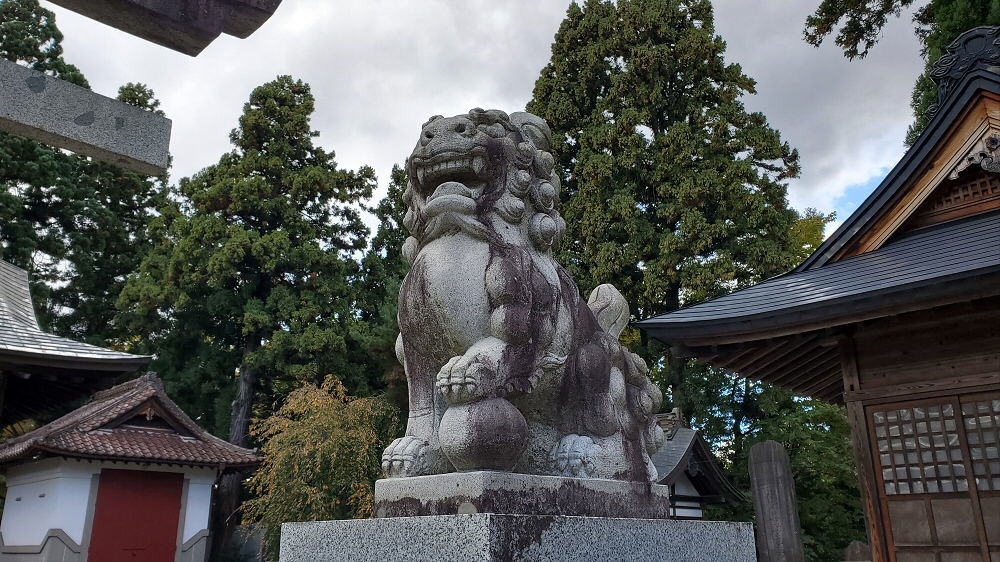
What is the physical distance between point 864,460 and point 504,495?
459cm

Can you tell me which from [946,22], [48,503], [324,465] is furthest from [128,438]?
[946,22]

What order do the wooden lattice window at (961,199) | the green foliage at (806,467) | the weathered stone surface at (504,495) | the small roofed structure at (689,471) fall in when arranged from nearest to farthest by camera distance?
the weathered stone surface at (504,495), the wooden lattice window at (961,199), the small roofed structure at (689,471), the green foliage at (806,467)

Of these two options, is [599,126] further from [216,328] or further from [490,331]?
[490,331]

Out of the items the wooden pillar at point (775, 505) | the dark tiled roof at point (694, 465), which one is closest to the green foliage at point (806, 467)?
the dark tiled roof at point (694, 465)

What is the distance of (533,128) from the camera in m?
3.37

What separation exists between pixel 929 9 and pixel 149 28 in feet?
37.7

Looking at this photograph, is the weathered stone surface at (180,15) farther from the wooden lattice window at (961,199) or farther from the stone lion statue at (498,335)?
the wooden lattice window at (961,199)

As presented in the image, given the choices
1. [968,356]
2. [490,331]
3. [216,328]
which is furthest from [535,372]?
[216,328]

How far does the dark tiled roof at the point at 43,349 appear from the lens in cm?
644

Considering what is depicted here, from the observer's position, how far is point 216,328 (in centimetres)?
1780

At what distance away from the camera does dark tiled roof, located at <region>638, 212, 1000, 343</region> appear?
194 inches

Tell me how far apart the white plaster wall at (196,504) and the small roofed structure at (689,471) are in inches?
302

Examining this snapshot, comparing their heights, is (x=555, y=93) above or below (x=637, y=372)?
above

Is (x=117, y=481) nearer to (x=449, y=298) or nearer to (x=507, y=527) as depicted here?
(x=449, y=298)
